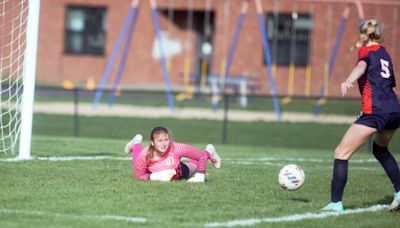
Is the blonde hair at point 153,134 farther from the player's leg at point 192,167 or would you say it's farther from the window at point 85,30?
the window at point 85,30

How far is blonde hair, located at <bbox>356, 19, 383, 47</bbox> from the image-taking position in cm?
952

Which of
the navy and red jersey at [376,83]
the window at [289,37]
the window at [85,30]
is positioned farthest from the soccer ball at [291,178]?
the window at [85,30]

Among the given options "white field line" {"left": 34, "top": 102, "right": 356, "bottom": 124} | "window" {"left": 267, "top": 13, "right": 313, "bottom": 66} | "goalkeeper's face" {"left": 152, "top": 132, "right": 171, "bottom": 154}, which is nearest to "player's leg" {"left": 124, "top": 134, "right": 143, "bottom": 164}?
"goalkeeper's face" {"left": 152, "top": 132, "right": 171, "bottom": 154}

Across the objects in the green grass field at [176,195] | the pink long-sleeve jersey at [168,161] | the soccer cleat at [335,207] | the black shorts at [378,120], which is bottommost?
the green grass field at [176,195]

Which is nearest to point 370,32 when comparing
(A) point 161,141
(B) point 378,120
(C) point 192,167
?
(B) point 378,120

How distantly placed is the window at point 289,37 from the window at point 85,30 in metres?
9.16

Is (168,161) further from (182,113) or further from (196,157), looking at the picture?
(182,113)

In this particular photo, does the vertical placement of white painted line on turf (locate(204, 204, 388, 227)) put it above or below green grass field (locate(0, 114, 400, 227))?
above

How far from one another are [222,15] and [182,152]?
102 ft

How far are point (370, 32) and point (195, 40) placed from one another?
35056 millimetres

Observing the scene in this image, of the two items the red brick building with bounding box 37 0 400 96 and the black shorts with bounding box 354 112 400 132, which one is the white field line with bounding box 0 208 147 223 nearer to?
the black shorts with bounding box 354 112 400 132

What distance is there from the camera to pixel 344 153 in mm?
9438

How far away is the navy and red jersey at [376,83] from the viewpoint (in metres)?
9.51

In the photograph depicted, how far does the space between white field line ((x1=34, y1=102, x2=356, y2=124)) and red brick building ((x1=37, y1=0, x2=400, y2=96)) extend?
7.80 m
